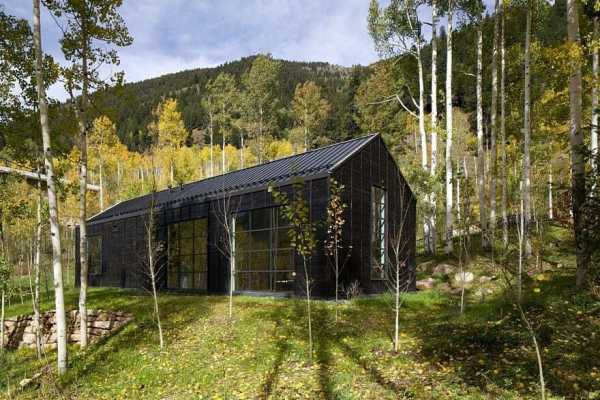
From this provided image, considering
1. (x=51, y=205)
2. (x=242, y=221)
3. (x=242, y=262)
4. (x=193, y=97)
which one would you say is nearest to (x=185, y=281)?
(x=242, y=262)

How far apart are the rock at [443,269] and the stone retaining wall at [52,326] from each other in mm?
11602

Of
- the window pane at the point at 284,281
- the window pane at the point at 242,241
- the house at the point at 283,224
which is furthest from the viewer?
the window pane at the point at 242,241

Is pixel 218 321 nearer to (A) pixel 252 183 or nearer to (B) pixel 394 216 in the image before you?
(A) pixel 252 183

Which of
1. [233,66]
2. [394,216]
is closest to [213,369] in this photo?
[394,216]

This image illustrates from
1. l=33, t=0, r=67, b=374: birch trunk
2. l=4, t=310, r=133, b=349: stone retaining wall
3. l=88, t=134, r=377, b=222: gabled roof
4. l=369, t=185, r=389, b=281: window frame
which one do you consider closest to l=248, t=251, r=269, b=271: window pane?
l=88, t=134, r=377, b=222: gabled roof

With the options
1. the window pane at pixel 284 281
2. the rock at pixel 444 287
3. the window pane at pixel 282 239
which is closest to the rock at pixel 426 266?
the rock at pixel 444 287

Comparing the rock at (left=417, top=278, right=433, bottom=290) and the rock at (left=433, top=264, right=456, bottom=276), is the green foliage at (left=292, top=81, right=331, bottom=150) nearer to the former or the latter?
the rock at (left=433, top=264, right=456, bottom=276)

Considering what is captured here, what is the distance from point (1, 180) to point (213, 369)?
398 inches

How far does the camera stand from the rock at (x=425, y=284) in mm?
15703

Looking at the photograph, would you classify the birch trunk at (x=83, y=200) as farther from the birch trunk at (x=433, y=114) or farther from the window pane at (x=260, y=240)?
the birch trunk at (x=433, y=114)

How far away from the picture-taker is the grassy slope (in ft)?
19.7

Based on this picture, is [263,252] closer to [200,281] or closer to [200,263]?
[200,263]

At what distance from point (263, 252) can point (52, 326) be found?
322 inches

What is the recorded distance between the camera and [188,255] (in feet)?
59.4
